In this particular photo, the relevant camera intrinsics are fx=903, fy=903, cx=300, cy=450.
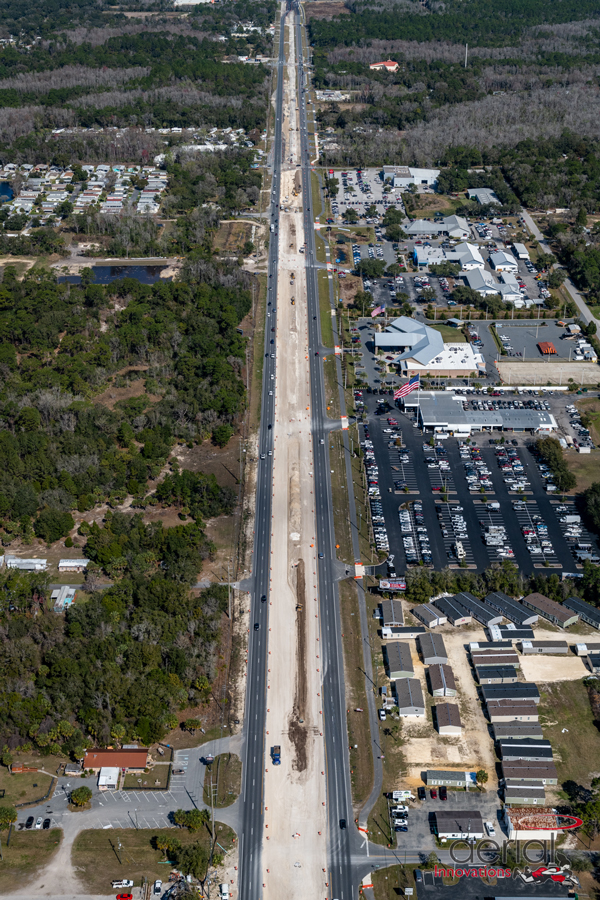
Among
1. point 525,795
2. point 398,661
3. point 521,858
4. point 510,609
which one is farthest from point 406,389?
point 521,858

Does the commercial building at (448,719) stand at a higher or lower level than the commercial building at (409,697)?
lower

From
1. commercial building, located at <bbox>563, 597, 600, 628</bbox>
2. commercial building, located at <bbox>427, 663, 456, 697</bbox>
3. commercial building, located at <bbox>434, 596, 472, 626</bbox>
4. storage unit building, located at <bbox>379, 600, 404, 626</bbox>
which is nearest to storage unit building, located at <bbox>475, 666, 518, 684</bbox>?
commercial building, located at <bbox>427, 663, 456, 697</bbox>

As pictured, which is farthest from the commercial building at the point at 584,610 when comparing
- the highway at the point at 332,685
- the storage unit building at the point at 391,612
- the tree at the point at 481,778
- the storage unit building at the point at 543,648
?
the highway at the point at 332,685

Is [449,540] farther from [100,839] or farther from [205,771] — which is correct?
[100,839]

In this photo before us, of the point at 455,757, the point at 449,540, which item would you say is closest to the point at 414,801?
the point at 455,757

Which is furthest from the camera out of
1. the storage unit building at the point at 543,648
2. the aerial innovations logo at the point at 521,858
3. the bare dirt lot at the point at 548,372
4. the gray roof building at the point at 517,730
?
the bare dirt lot at the point at 548,372

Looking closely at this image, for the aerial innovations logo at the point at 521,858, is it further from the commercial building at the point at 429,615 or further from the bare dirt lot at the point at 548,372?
the bare dirt lot at the point at 548,372
